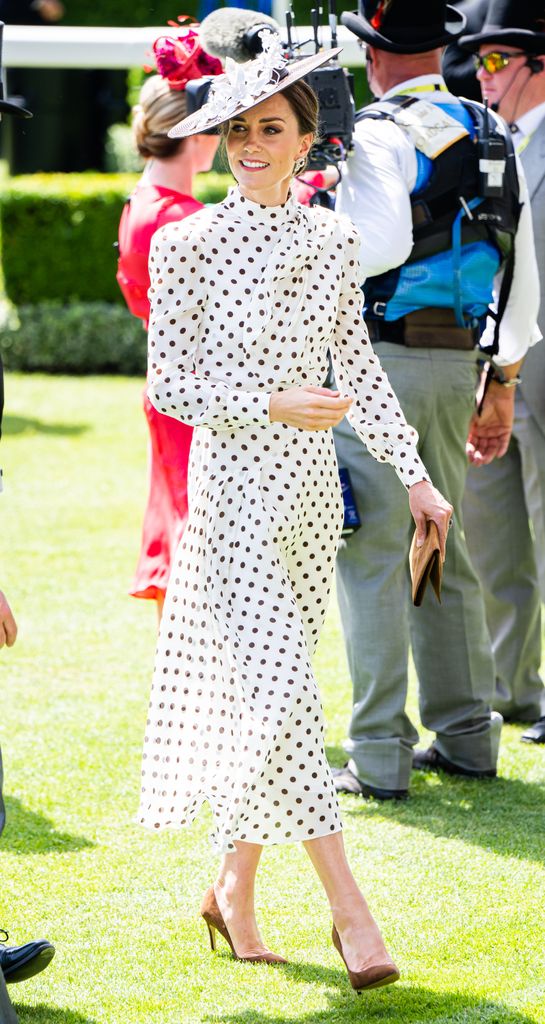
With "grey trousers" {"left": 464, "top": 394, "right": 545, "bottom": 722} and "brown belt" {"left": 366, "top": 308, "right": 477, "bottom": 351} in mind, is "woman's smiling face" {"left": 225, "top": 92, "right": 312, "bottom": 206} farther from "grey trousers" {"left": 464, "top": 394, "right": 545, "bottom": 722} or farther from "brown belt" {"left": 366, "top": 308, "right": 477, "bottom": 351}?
"grey trousers" {"left": 464, "top": 394, "right": 545, "bottom": 722}

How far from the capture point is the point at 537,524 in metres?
5.48

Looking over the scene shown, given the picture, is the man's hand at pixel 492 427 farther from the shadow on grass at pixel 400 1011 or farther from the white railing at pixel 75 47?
the white railing at pixel 75 47

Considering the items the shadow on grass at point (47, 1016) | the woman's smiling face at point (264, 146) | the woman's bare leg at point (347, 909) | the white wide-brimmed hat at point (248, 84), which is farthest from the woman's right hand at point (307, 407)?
the shadow on grass at point (47, 1016)

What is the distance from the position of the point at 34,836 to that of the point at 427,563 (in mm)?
1663

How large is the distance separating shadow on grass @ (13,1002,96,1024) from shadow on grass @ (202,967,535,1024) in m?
0.27

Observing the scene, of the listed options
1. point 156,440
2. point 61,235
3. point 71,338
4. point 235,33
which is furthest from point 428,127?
point 61,235

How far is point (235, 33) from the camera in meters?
4.78

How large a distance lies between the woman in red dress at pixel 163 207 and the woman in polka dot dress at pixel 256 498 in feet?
4.72

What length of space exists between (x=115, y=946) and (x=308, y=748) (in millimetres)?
786

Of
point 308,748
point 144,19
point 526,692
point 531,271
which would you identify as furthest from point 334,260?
point 144,19

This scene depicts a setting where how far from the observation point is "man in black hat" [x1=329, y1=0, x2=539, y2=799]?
14.7ft

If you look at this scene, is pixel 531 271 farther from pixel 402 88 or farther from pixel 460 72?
pixel 460 72

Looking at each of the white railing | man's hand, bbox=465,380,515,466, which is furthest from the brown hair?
the white railing

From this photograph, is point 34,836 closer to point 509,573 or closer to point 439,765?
point 439,765
